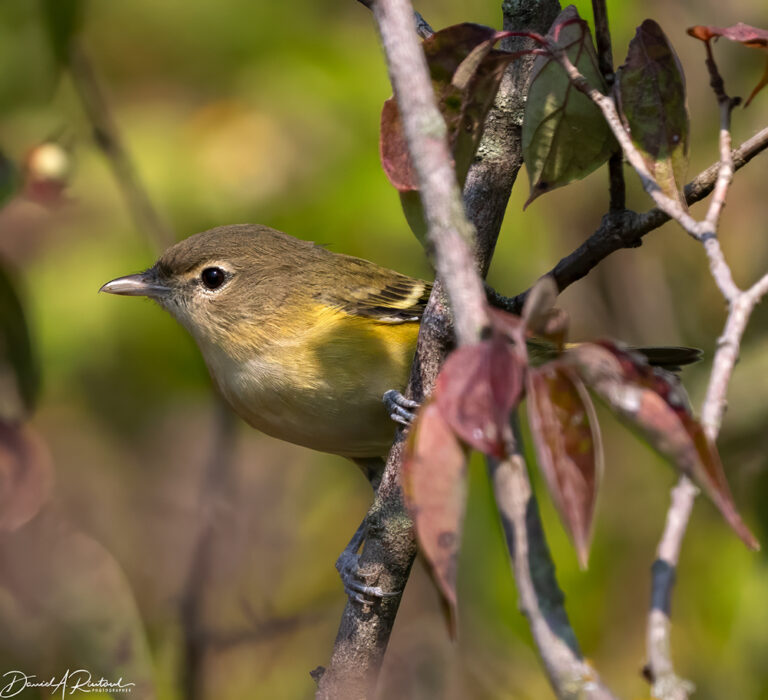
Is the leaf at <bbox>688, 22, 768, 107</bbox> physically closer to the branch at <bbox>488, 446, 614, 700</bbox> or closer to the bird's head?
the branch at <bbox>488, 446, 614, 700</bbox>

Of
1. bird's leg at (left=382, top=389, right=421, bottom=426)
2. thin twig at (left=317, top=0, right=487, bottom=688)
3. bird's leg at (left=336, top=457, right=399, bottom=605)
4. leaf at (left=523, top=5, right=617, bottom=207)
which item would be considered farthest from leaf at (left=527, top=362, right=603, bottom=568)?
bird's leg at (left=336, top=457, right=399, bottom=605)

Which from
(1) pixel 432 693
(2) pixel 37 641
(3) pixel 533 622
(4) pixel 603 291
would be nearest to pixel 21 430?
(2) pixel 37 641

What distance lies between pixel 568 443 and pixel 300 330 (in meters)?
2.63

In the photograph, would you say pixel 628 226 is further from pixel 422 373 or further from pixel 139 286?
pixel 139 286

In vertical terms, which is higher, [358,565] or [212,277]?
[212,277]

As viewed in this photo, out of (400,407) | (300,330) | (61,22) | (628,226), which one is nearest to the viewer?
(628,226)

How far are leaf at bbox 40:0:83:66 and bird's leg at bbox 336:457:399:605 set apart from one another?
68.7 inches

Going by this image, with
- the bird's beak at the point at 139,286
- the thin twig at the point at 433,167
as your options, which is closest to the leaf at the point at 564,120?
the thin twig at the point at 433,167

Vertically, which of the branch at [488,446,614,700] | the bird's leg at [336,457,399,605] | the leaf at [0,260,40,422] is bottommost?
the bird's leg at [336,457,399,605]

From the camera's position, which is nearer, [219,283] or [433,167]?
[433,167]

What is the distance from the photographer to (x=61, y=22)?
290cm

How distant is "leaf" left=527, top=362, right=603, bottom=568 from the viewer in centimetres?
128

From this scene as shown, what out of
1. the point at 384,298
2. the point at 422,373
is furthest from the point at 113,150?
the point at 422,373

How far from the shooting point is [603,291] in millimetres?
5199
